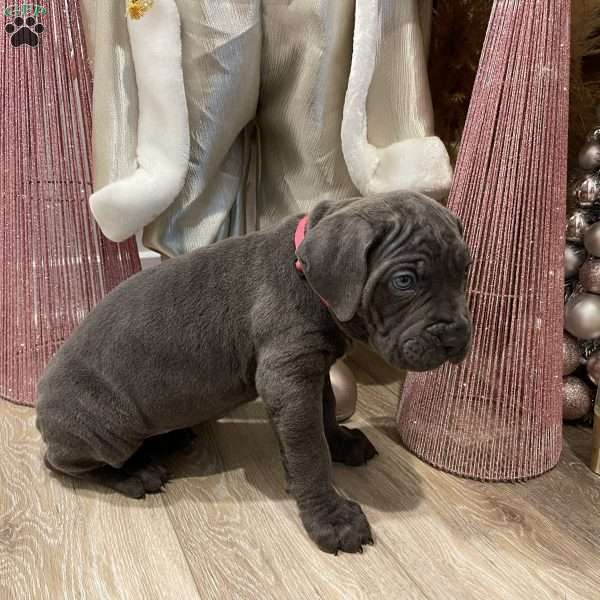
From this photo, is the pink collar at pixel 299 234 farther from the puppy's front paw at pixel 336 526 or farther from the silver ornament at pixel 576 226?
the silver ornament at pixel 576 226

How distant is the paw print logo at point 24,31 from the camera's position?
1266 mm

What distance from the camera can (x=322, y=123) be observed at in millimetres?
1323

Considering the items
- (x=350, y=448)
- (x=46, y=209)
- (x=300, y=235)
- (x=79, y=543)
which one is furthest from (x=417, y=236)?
(x=46, y=209)

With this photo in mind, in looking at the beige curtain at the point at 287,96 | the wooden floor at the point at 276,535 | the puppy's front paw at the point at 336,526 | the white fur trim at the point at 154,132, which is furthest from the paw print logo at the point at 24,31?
the puppy's front paw at the point at 336,526

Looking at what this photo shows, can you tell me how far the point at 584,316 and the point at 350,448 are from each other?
1.91 ft

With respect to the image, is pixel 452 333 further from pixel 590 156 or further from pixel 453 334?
pixel 590 156

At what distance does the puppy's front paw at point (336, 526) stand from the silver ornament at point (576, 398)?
610 mm

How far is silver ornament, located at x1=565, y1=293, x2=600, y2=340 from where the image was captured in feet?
4.29

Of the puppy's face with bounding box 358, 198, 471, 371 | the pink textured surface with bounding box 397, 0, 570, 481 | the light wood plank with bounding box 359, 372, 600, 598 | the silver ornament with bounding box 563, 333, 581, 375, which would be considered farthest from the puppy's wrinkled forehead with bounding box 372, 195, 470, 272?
the silver ornament with bounding box 563, 333, 581, 375

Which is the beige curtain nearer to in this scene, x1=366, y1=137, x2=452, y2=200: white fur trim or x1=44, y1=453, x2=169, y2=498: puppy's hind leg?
x1=366, y1=137, x2=452, y2=200: white fur trim

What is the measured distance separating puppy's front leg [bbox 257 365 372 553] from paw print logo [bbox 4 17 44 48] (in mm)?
867

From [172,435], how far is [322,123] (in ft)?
2.44

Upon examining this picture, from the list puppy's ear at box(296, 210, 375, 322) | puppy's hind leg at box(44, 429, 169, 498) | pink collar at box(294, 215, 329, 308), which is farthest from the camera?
puppy's hind leg at box(44, 429, 169, 498)

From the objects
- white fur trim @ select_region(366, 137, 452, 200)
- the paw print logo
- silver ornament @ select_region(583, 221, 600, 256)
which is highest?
the paw print logo
